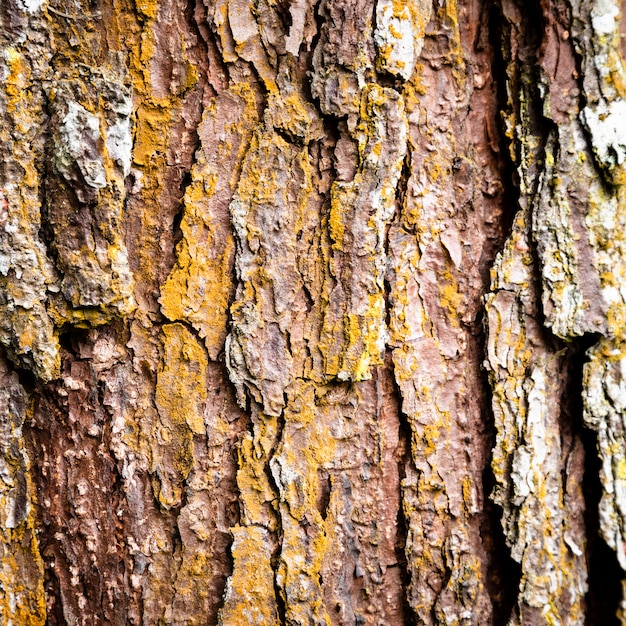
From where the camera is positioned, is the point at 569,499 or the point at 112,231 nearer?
the point at 112,231

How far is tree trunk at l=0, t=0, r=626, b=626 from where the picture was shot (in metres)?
0.92

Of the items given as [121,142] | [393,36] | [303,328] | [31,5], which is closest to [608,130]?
[393,36]

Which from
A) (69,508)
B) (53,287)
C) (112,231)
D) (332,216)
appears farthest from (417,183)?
(69,508)

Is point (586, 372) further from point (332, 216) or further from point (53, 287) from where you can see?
point (53, 287)

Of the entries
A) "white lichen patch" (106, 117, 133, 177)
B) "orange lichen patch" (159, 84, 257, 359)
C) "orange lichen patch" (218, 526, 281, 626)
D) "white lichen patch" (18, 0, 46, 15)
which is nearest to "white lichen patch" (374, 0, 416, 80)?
"orange lichen patch" (159, 84, 257, 359)

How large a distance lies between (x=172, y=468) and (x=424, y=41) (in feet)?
2.79

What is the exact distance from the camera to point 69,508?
0.95 metres

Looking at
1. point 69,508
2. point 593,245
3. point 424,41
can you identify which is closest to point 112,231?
point 69,508

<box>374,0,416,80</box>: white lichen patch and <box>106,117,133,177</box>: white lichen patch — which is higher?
<box>374,0,416,80</box>: white lichen patch

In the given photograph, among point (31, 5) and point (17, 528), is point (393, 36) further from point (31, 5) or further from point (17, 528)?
point (17, 528)

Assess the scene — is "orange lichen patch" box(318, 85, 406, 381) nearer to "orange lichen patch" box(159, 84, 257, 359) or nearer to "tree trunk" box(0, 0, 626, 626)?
"tree trunk" box(0, 0, 626, 626)

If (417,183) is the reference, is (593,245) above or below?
below

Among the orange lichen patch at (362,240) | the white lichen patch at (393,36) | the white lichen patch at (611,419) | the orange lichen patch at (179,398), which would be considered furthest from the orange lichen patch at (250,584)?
the white lichen patch at (393,36)

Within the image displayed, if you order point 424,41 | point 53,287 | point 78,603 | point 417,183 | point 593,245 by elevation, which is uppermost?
point 424,41
